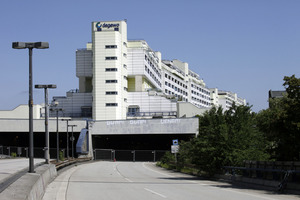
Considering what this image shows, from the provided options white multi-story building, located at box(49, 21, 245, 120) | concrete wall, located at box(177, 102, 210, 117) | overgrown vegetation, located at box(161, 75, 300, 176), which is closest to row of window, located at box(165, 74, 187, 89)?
white multi-story building, located at box(49, 21, 245, 120)

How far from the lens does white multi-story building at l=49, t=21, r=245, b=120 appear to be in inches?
3826

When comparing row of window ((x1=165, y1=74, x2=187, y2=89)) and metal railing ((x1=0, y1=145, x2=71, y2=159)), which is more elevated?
row of window ((x1=165, y1=74, x2=187, y2=89))

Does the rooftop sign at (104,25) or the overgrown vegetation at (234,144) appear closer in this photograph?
the overgrown vegetation at (234,144)

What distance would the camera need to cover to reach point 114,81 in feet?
319

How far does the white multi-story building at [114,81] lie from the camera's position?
9719 centimetres

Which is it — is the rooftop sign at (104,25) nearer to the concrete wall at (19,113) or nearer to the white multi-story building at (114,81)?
the white multi-story building at (114,81)

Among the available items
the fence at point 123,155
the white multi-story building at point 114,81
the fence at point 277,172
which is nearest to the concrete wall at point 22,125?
the fence at point 123,155

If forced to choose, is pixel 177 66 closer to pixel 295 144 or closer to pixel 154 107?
pixel 154 107

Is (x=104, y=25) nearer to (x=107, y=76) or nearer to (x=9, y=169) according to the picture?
(x=107, y=76)

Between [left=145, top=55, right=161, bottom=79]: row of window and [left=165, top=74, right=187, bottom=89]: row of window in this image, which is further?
[left=165, top=74, right=187, bottom=89]: row of window

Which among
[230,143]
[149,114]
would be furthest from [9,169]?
[149,114]

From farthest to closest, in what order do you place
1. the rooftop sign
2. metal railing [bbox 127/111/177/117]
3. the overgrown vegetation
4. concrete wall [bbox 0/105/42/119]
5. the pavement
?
metal railing [bbox 127/111/177/117]
concrete wall [bbox 0/105/42/119]
the rooftop sign
the overgrown vegetation
the pavement

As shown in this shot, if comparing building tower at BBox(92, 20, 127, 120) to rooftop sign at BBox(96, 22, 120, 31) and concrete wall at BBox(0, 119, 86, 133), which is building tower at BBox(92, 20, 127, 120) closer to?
rooftop sign at BBox(96, 22, 120, 31)

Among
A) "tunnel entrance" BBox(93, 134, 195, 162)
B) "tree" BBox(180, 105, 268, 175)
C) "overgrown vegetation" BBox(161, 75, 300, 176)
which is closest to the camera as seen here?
"overgrown vegetation" BBox(161, 75, 300, 176)
